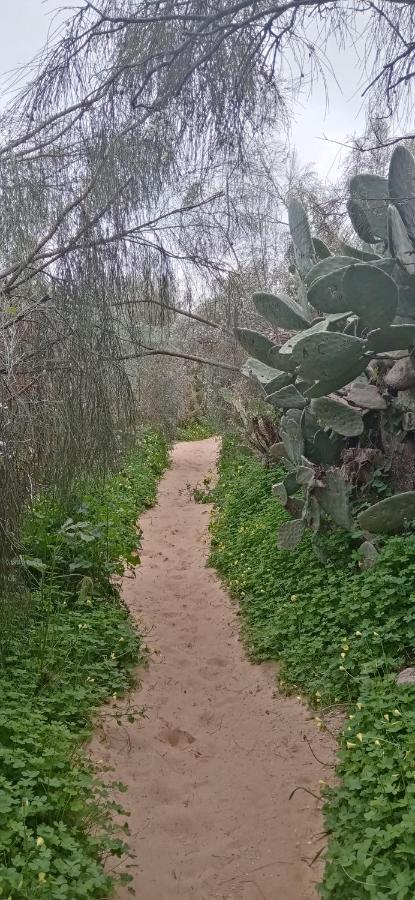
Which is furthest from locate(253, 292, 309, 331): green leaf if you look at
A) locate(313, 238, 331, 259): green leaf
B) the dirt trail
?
the dirt trail

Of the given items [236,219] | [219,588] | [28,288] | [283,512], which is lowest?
[219,588]

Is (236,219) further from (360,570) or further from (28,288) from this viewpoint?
(360,570)

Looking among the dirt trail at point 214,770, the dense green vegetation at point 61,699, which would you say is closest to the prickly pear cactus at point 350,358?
the dirt trail at point 214,770

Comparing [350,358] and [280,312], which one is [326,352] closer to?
[350,358]

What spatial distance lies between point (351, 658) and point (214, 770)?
2.95 ft

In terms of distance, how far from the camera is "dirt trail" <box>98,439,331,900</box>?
257 cm

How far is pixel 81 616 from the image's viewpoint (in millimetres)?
4461

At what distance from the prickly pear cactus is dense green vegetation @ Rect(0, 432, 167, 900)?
148 centimetres

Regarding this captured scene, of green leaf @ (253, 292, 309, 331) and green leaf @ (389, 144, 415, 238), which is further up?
green leaf @ (389, 144, 415, 238)

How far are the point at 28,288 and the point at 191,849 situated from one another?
9.05 ft

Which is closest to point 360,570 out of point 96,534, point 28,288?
point 96,534

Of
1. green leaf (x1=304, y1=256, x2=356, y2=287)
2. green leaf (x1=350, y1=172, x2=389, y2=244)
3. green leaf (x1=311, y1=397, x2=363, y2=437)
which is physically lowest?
green leaf (x1=311, y1=397, x2=363, y2=437)

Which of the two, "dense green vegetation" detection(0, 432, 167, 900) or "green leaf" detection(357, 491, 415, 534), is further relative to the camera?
"green leaf" detection(357, 491, 415, 534)

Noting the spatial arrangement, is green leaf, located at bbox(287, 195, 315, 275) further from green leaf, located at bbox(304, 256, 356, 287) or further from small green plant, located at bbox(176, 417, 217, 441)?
small green plant, located at bbox(176, 417, 217, 441)
